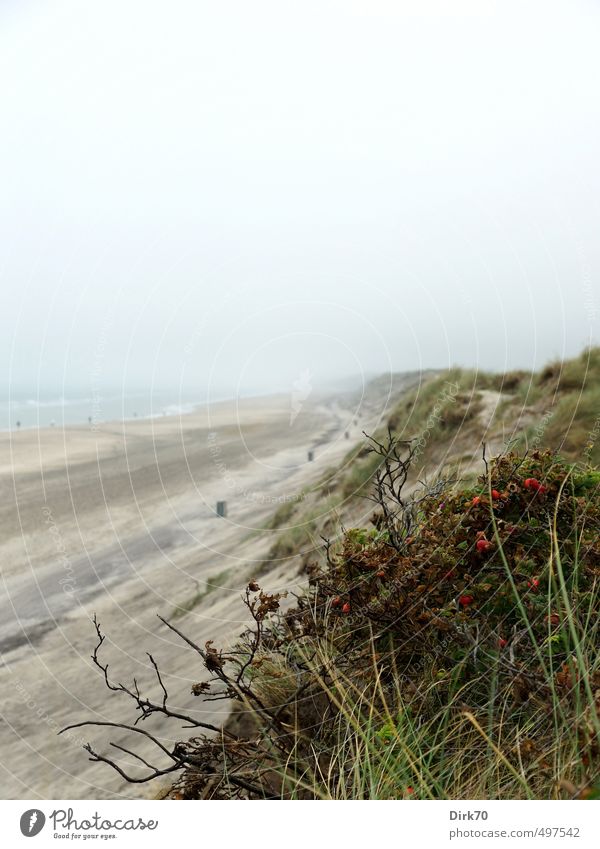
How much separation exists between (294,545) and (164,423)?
79 centimetres

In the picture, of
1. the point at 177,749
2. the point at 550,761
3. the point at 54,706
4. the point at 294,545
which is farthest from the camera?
the point at 294,545

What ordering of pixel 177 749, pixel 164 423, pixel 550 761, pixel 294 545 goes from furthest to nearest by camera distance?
pixel 294 545 < pixel 164 423 < pixel 177 749 < pixel 550 761

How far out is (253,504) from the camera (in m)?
2.95

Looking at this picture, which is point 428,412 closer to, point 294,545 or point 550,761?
point 294,545

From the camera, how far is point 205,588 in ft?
9.44

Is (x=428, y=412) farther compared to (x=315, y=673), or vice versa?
(x=428, y=412)

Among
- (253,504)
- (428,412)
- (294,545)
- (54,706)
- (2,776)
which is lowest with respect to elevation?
(2,776)

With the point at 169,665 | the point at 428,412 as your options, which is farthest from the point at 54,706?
the point at 428,412

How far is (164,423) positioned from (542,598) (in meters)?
1.56

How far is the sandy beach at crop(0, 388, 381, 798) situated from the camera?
251 centimetres

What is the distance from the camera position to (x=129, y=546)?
2.97 m

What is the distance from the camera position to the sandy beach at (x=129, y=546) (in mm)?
2514

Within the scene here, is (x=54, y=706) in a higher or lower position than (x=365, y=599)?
lower

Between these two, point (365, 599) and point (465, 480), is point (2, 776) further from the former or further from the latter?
point (465, 480)
